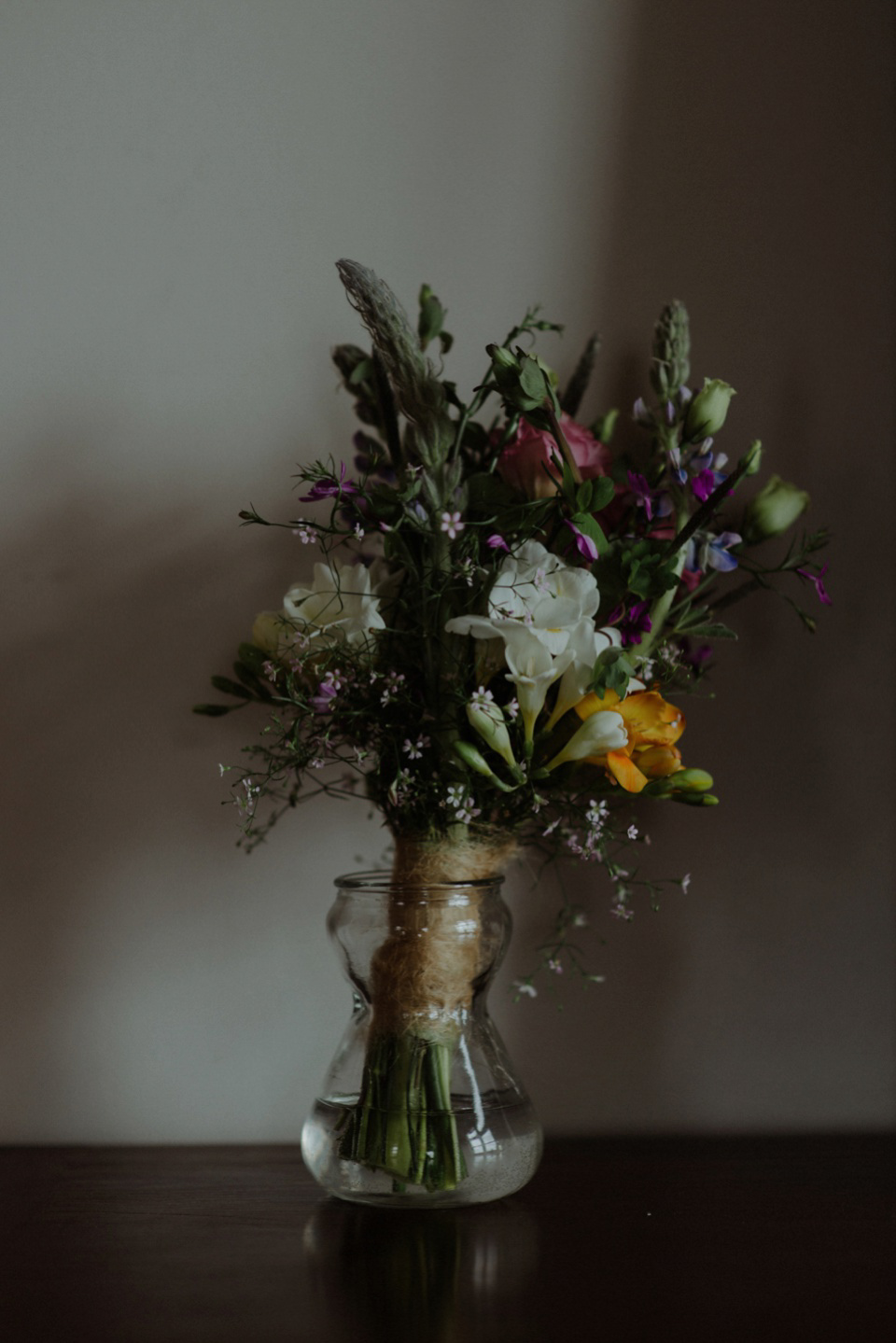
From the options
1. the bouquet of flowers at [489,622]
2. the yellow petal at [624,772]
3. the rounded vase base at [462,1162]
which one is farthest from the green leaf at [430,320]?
the rounded vase base at [462,1162]

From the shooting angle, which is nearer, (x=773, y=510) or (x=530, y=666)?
(x=530, y=666)

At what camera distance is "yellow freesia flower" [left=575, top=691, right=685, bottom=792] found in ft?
2.53

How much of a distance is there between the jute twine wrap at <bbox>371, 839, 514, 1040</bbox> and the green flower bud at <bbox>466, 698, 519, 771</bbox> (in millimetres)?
120

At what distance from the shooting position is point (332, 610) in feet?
2.71

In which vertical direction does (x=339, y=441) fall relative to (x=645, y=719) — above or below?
above

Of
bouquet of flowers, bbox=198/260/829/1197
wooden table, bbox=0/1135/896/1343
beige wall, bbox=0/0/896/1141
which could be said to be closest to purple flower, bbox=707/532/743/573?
bouquet of flowers, bbox=198/260/829/1197

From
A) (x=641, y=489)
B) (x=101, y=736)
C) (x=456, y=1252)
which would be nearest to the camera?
(x=456, y=1252)

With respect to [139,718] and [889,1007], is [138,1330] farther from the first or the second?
[889,1007]

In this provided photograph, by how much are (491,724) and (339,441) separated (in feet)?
1.40

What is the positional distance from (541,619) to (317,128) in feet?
2.05

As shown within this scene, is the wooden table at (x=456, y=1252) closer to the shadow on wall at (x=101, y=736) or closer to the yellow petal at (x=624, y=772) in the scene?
the shadow on wall at (x=101, y=736)

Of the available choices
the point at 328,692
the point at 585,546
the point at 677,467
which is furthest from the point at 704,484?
the point at 328,692

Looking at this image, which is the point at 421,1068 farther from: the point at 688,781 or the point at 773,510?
the point at 773,510

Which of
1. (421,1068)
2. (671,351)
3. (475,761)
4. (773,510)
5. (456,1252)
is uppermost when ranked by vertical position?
(671,351)
